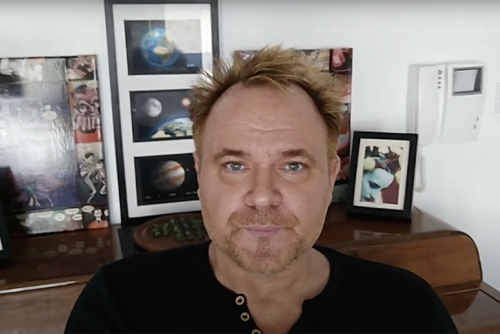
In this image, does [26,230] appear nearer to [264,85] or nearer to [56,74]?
[56,74]

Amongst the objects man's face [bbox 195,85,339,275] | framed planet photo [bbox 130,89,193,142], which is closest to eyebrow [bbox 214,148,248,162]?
man's face [bbox 195,85,339,275]

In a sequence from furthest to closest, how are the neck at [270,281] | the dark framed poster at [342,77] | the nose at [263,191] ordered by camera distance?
the dark framed poster at [342,77], the neck at [270,281], the nose at [263,191]

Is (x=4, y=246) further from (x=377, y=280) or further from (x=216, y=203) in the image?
(x=377, y=280)

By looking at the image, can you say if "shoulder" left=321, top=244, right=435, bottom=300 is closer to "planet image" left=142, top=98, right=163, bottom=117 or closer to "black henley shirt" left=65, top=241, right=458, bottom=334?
"black henley shirt" left=65, top=241, right=458, bottom=334

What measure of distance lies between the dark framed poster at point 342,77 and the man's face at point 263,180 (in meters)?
0.51

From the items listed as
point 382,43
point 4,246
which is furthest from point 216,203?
point 382,43

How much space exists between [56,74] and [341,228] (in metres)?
0.73

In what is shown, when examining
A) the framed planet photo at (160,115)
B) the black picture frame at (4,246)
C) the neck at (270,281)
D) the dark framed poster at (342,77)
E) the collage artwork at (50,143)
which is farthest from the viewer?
the dark framed poster at (342,77)

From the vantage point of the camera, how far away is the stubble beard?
904 millimetres

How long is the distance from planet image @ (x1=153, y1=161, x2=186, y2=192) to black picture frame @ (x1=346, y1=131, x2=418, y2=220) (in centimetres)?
42

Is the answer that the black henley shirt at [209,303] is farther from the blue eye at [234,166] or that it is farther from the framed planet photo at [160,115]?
the framed planet photo at [160,115]

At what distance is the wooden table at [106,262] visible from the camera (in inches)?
42.3

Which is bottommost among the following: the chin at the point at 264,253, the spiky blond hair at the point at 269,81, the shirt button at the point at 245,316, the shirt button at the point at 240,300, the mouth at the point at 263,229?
the shirt button at the point at 245,316

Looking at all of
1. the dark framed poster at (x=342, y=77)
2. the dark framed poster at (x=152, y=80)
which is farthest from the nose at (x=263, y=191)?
the dark framed poster at (x=342, y=77)
